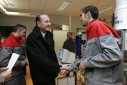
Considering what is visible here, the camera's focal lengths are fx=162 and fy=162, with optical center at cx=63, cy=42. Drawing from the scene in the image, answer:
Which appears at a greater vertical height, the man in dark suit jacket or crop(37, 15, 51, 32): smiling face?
crop(37, 15, 51, 32): smiling face

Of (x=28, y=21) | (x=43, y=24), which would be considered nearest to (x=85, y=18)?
(x=43, y=24)

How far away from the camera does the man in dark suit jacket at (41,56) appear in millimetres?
1776

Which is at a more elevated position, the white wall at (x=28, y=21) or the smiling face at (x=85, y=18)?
the white wall at (x=28, y=21)

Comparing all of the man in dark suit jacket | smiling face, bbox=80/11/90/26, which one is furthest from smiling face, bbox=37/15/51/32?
smiling face, bbox=80/11/90/26

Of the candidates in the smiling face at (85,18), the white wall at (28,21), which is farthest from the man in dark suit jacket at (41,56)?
the white wall at (28,21)

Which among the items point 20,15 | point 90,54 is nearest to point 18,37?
point 90,54

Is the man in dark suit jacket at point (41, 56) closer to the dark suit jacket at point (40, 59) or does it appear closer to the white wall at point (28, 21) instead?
→ the dark suit jacket at point (40, 59)

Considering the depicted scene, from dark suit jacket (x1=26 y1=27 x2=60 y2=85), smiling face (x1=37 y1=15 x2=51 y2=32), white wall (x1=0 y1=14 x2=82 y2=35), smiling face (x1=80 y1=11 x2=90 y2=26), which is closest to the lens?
smiling face (x1=80 y1=11 x2=90 y2=26)

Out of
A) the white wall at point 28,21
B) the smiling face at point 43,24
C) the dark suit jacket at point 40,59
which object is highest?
the white wall at point 28,21

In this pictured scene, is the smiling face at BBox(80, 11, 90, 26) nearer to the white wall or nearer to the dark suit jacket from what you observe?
the dark suit jacket

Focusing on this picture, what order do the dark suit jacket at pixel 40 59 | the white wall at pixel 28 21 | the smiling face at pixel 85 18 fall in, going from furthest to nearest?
the white wall at pixel 28 21
the dark suit jacket at pixel 40 59
the smiling face at pixel 85 18

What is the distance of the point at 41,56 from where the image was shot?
1.77 metres

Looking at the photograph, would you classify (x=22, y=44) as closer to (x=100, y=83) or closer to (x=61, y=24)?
(x=100, y=83)

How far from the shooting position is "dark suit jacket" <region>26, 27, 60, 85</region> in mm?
1773
